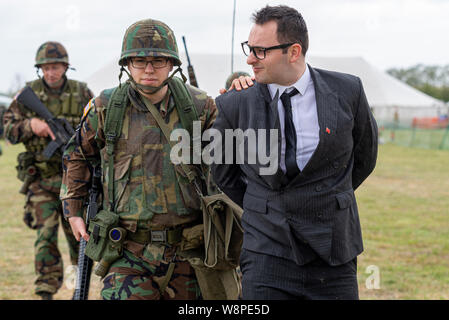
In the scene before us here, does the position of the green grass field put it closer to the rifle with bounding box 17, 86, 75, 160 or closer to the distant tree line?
the rifle with bounding box 17, 86, 75, 160

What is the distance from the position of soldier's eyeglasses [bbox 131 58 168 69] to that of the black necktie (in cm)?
109

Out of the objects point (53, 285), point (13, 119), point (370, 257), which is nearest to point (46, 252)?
point (53, 285)

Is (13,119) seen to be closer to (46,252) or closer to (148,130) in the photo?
(46,252)

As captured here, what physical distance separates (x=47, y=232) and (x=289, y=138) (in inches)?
154

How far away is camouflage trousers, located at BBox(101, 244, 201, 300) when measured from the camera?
3.85 m

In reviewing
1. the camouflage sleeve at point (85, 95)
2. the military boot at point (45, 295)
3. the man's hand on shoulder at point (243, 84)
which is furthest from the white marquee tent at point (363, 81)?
the man's hand on shoulder at point (243, 84)

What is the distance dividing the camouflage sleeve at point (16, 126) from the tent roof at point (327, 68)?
23.3 metres

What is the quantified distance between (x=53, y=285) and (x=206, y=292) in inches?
107

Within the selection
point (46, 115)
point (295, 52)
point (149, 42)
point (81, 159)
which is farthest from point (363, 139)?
point (46, 115)

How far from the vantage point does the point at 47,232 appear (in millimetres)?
6340

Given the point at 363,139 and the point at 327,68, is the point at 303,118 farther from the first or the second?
the point at 327,68

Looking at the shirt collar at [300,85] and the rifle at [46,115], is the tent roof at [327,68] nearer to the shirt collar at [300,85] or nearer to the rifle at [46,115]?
the rifle at [46,115]

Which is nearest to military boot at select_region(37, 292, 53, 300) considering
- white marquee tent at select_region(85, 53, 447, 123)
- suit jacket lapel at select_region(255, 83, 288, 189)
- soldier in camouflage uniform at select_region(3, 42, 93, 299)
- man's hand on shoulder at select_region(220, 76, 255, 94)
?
soldier in camouflage uniform at select_region(3, 42, 93, 299)
